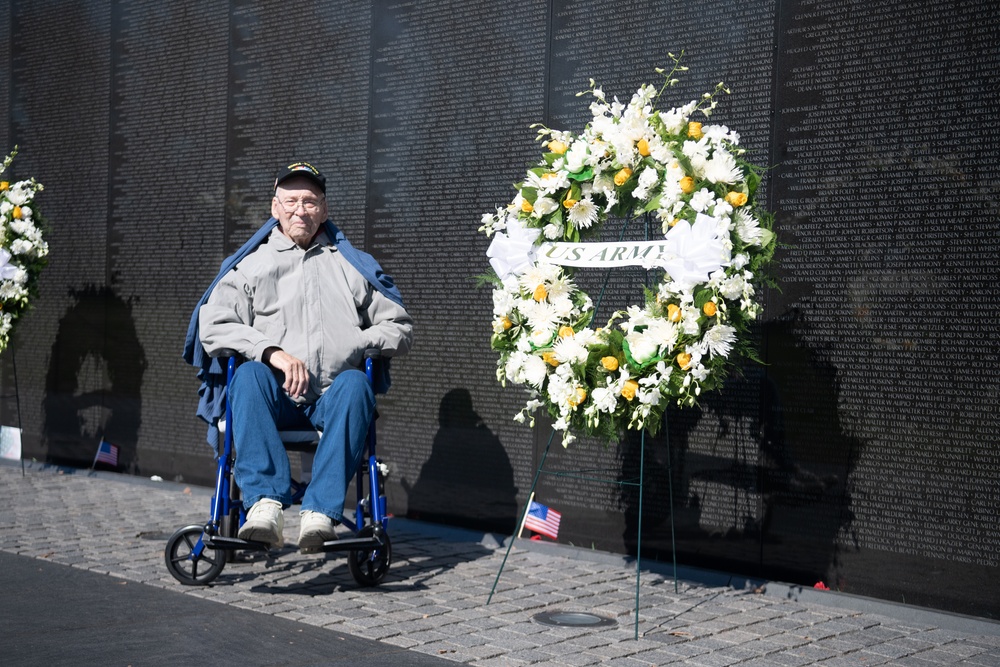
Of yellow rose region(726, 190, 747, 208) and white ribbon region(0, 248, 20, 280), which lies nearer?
yellow rose region(726, 190, 747, 208)

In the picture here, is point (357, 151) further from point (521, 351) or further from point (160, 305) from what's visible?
point (521, 351)

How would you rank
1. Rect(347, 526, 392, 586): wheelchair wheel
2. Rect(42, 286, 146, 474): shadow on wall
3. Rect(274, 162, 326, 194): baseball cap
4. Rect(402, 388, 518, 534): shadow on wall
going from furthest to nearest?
Rect(42, 286, 146, 474): shadow on wall < Rect(402, 388, 518, 534): shadow on wall < Rect(274, 162, 326, 194): baseball cap < Rect(347, 526, 392, 586): wheelchair wheel

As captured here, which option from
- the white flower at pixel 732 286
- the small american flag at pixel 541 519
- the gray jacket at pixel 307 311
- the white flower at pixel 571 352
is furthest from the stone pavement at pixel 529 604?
the white flower at pixel 732 286

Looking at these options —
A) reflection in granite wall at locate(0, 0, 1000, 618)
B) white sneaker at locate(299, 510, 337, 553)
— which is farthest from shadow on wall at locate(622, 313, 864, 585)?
white sneaker at locate(299, 510, 337, 553)

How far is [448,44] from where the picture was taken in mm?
7195

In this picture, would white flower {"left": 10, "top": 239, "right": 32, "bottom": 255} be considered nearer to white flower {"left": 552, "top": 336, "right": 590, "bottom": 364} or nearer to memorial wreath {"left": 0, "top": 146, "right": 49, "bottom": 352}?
memorial wreath {"left": 0, "top": 146, "right": 49, "bottom": 352}

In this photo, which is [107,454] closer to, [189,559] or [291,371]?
[189,559]

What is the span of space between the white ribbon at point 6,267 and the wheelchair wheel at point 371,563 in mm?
4118

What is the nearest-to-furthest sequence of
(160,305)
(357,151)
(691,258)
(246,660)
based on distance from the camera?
(246,660), (691,258), (357,151), (160,305)

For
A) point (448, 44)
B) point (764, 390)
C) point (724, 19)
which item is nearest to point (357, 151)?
point (448, 44)

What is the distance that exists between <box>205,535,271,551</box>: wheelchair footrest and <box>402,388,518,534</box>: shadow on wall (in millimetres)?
2174

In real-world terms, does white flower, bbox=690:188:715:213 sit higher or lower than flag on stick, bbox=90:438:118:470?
higher

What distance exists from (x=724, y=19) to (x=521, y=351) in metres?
2.21

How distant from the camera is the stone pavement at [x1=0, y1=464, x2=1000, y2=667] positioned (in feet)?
14.3
